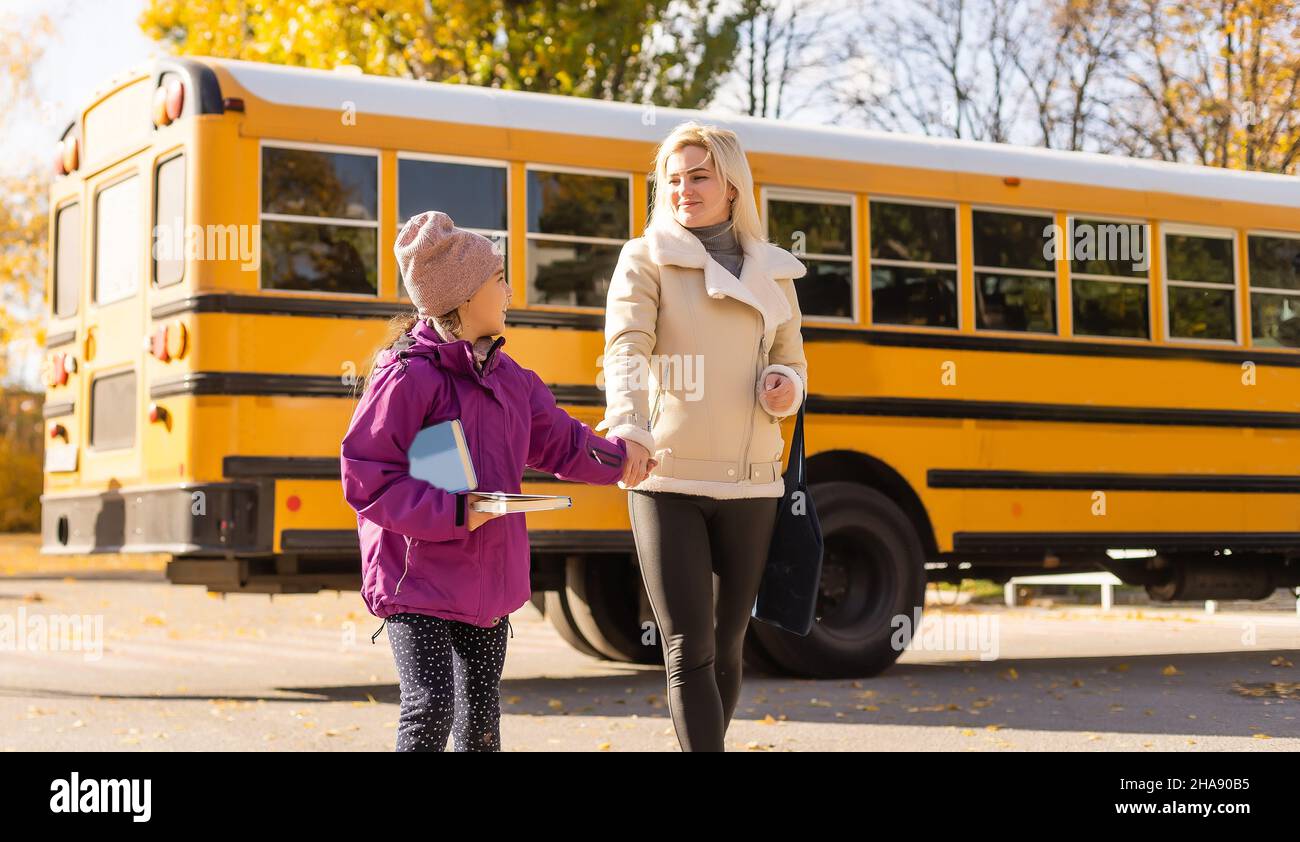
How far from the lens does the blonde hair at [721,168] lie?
4352 millimetres

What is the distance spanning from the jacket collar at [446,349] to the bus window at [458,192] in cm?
422

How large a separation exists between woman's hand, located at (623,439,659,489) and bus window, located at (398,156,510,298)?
4051 mm

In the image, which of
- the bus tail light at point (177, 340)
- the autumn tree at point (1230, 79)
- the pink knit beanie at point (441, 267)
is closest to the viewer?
the pink knit beanie at point (441, 267)

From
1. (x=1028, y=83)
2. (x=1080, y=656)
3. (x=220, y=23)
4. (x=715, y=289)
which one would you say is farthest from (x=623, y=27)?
(x=715, y=289)

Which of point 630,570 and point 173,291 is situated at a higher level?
point 173,291

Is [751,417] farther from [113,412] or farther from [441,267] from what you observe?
[113,412]

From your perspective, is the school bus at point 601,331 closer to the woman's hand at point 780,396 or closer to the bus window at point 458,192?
the bus window at point 458,192

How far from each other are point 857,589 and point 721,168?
14.9 feet

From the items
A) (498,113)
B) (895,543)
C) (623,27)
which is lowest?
(895,543)

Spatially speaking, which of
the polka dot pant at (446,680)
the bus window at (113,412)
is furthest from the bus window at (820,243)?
the polka dot pant at (446,680)

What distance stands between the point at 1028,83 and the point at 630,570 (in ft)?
50.5

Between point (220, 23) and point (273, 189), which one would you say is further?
point (220, 23)
